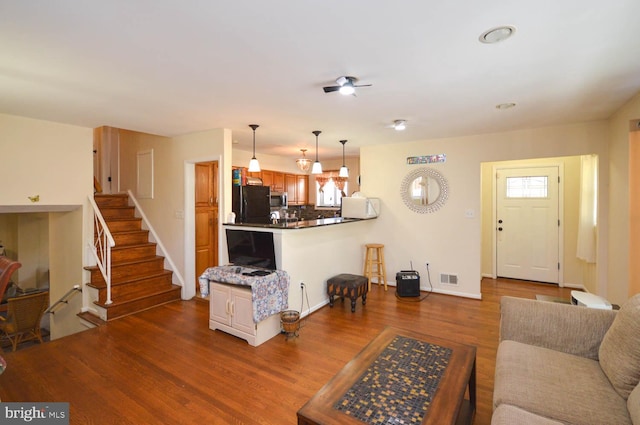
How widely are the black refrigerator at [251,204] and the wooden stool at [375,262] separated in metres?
1.85

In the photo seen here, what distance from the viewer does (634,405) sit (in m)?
1.32

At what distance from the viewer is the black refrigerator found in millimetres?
4723

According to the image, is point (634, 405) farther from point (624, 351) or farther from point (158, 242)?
point (158, 242)

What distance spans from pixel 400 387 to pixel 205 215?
13.6ft

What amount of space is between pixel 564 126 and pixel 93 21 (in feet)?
16.5

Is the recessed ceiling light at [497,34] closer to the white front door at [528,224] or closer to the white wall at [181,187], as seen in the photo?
the white wall at [181,187]

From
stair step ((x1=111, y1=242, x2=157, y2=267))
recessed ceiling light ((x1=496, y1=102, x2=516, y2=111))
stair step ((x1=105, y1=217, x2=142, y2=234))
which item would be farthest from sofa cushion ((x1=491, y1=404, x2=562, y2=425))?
stair step ((x1=105, y1=217, x2=142, y2=234))

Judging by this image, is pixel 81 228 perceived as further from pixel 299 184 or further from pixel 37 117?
pixel 299 184

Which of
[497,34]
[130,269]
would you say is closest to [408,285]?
[497,34]

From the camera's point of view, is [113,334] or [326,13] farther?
[113,334]

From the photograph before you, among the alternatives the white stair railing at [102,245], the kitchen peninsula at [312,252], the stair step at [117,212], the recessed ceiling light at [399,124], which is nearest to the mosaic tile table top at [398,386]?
the kitchen peninsula at [312,252]

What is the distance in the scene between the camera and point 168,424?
1.97 m

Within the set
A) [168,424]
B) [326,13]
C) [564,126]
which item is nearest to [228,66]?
[326,13]

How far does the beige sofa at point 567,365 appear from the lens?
1395 millimetres
